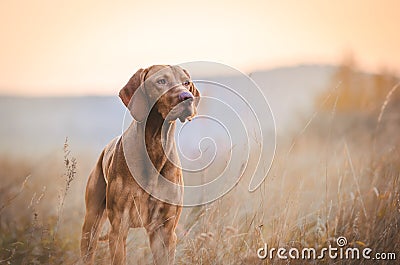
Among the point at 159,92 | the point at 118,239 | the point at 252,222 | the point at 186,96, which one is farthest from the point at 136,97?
the point at 252,222

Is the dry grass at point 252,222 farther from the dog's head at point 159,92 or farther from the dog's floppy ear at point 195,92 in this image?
the dog's floppy ear at point 195,92

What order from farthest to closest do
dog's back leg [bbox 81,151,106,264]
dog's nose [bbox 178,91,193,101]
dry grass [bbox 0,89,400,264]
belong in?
1. dry grass [bbox 0,89,400,264]
2. dog's back leg [bbox 81,151,106,264]
3. dog's nose [bbox 178,91,193,101]

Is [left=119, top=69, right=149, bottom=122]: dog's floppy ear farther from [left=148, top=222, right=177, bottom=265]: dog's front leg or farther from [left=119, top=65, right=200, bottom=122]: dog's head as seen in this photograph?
[left=148, top=222, right=177, bottom=265]: dog's front leg

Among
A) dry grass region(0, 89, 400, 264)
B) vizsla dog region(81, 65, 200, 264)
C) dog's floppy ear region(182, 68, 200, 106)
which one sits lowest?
dry grass region(0, 89, 400, 264)

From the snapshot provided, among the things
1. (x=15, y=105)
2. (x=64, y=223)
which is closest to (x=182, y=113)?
(x=64, y=223)

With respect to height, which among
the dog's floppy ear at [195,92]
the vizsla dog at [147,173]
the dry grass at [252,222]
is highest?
the dog's floppy ear at [195,92]

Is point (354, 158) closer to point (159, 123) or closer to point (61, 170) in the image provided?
point (61, 170)

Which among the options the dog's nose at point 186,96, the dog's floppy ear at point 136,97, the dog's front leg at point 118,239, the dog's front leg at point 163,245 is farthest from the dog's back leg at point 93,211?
the dog's nose at point 186,96

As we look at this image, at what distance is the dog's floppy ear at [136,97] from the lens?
3562 mm

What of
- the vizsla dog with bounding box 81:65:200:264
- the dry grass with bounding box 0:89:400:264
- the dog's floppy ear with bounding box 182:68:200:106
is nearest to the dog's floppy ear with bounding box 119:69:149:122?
the vizsla dog with bounding box 81:65:200:264

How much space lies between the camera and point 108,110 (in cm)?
711

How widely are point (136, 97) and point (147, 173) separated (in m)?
0.49

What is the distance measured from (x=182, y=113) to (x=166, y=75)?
268mm

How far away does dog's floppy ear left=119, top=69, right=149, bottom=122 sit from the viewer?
3.56m
